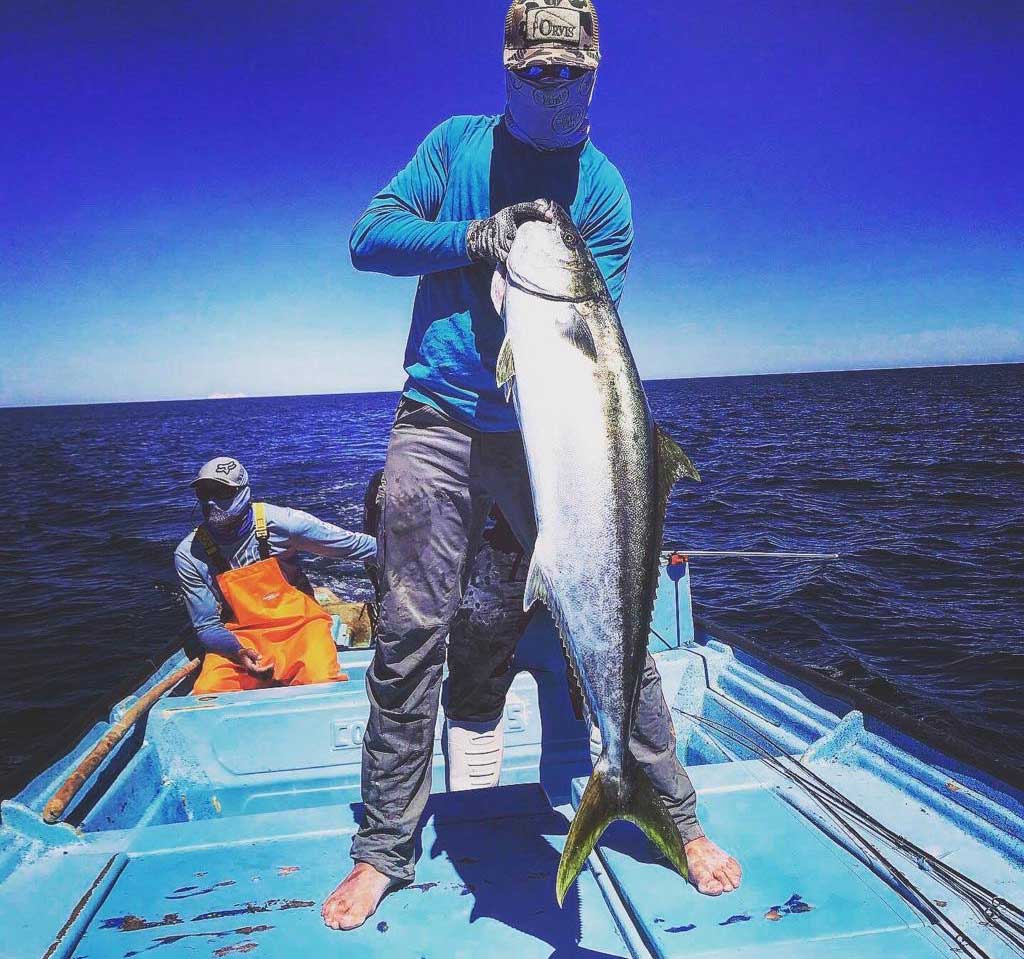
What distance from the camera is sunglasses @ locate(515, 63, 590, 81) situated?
2471 mm

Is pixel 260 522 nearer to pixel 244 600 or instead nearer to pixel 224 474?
pixel 224 474

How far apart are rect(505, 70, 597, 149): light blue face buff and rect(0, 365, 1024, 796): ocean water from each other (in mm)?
3729

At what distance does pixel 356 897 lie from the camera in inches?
94.7

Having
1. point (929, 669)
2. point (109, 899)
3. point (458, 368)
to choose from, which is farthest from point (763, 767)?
point (929, 669)

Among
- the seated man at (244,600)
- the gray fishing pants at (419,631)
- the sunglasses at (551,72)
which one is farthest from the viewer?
the seated man at (244,600)

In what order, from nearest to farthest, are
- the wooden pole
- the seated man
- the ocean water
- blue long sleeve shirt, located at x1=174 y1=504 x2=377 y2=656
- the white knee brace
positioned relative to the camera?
the wooden pole, the white knee brace, the seated man, blue long sleeve shirt, located at x1=174 y1=504 x2=377 y2=656, the ocean water

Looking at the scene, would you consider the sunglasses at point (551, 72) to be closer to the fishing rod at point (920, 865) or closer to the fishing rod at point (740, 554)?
the fishing rod at point (920, 865)

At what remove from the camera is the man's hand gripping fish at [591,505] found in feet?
7.65

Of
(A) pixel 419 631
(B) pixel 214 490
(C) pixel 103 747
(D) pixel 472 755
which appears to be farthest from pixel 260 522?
(A) pixel 419 631

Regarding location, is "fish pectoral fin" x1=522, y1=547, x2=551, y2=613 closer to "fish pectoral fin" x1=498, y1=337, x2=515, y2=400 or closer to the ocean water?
"fish pectoral fin" x1=498, y1=337, x2=515, y2=400

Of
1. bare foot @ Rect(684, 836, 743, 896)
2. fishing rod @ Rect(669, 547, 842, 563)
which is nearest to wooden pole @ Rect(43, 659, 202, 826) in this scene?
bare foot @ Rect(684, 836, 743, 896)

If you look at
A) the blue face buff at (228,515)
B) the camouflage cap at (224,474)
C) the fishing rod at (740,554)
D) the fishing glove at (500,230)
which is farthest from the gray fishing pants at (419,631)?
the blue face buff at (228,515)

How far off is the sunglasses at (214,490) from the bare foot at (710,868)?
4.42 m

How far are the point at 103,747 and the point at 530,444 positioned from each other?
3.42 metres
